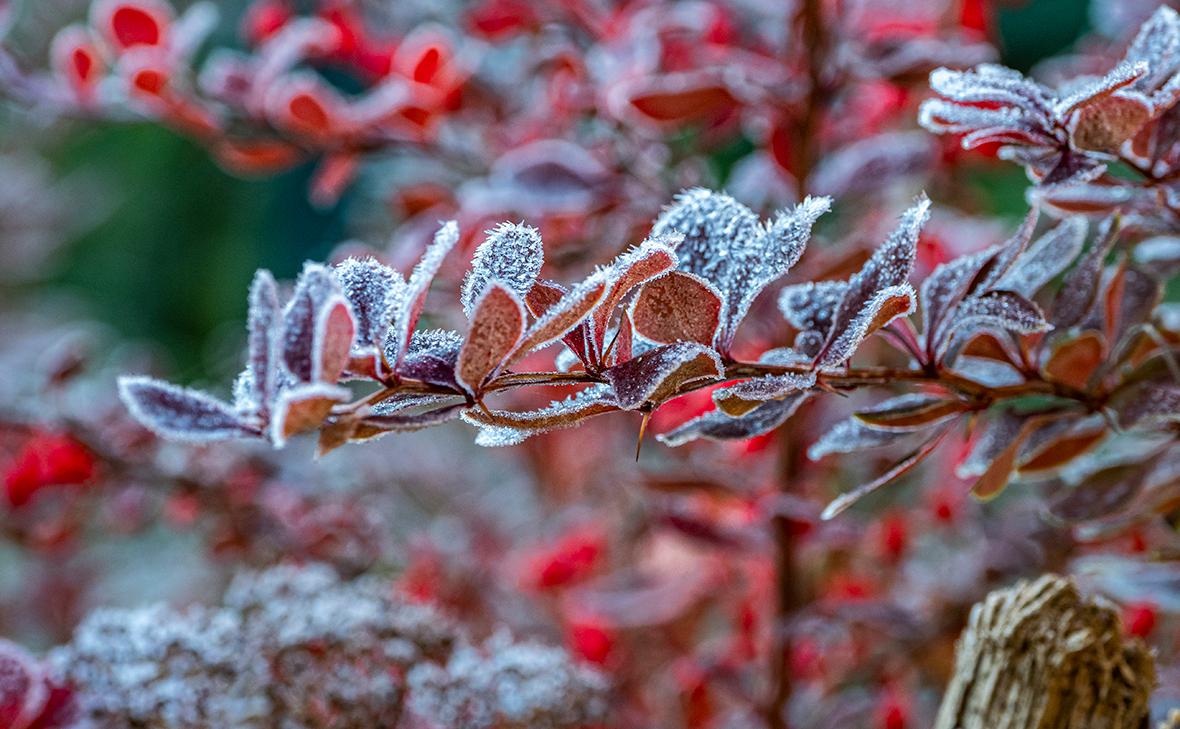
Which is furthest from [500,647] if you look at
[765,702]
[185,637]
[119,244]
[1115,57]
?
[119,244]

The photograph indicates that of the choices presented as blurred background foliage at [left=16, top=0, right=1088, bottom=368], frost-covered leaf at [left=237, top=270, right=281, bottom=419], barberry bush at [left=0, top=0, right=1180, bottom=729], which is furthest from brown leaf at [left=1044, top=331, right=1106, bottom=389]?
blurred background foliage at [left=16, top=0, right=1088, bottom=368]

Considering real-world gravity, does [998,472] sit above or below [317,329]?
below

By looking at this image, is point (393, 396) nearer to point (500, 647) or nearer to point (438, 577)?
point (500, 647)

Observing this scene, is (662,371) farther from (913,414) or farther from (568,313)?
(913,414)

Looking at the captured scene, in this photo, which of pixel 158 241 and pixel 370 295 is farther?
pixel 158 241

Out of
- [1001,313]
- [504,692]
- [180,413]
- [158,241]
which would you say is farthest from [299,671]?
[158,241]

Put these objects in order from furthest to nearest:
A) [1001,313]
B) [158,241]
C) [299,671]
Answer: [158,241]
[299,671]
[1001,313]
